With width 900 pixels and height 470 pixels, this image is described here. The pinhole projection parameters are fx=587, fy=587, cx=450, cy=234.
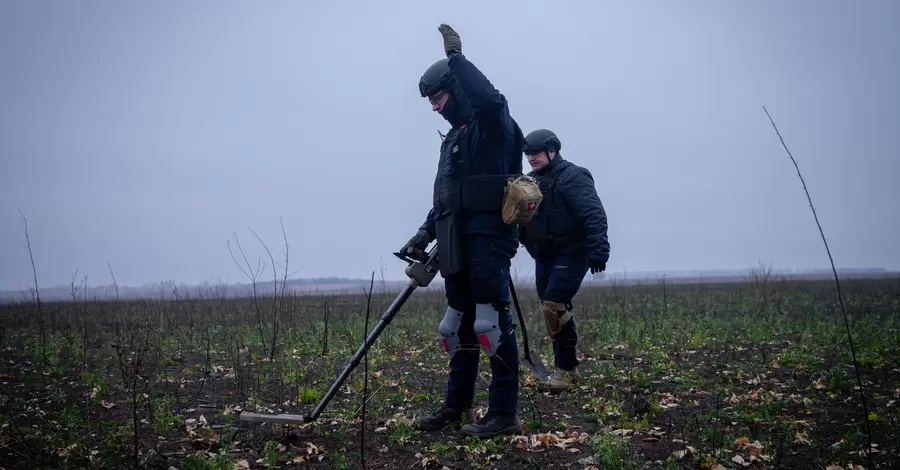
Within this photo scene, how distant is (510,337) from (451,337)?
1.57 feet

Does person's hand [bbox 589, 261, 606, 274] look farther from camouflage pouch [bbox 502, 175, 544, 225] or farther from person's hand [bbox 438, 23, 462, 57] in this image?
person's hand [bbox 438, 23, 462, 57]

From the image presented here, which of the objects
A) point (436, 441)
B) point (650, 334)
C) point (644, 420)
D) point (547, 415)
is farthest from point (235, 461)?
point (650, 334)

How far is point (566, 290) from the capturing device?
6125 mm

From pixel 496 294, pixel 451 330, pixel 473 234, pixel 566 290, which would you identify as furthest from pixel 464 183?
pixel 566 290

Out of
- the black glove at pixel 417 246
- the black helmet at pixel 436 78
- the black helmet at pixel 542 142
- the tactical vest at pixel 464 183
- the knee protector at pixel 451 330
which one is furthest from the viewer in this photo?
the black helmet at pixel 542 142

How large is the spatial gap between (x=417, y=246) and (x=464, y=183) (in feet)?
2.32

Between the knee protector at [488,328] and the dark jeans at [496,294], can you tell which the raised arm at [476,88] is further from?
the knee protector at [488,328]

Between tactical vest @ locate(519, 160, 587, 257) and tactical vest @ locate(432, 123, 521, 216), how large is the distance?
189 centimetres

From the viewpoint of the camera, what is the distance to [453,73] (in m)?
4.25

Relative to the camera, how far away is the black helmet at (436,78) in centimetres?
448

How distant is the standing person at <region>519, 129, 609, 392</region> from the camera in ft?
19.9

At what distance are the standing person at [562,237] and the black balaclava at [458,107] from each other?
1992 millimetres

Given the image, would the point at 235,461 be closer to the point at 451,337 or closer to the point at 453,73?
the point at 451,337

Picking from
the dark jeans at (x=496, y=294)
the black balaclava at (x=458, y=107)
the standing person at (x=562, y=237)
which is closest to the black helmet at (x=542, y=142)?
the standing person at (x=562, y=237)
